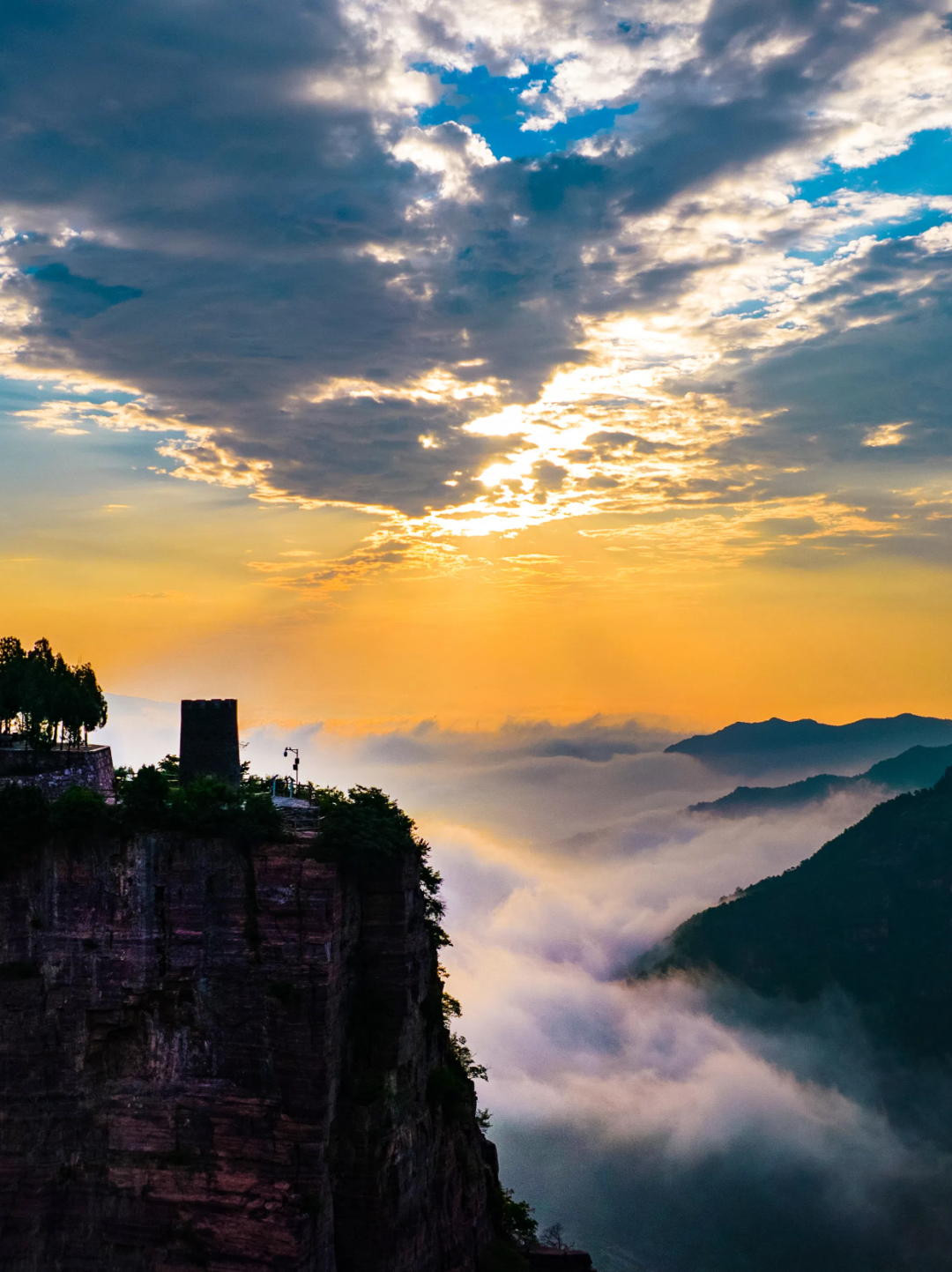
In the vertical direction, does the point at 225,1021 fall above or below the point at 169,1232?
above

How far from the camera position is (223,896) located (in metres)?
37.2

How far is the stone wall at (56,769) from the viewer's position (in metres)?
40.8

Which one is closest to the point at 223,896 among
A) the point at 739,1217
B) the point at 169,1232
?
the point at 169,1232

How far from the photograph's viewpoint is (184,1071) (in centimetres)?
3716

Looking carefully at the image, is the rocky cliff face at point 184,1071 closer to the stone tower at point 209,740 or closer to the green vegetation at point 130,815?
the green vegetation at point 130,815

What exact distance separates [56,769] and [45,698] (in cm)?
853

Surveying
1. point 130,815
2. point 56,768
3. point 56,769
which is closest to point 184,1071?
point 130,815

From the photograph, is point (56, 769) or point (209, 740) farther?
point (209, 740)

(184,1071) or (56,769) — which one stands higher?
(56,769)

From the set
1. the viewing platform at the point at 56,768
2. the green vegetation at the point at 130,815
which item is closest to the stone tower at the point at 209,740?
the viewing platform at the point at 56,768

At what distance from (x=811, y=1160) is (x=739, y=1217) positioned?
2318 centimetres

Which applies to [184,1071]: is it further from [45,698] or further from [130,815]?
[45,698]

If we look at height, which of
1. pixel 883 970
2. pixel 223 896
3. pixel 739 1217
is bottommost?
pixel 739 1217

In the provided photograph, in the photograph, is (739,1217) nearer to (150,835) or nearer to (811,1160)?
(811,1160)
